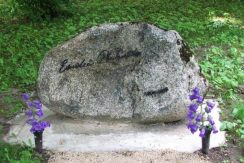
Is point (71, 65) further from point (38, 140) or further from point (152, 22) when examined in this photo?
point (152, 22)

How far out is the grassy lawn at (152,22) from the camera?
7.77 meters

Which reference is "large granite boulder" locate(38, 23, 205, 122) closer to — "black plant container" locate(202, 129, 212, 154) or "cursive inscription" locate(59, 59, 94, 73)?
"cursive inscription" locate(59, 59, 94, 73)

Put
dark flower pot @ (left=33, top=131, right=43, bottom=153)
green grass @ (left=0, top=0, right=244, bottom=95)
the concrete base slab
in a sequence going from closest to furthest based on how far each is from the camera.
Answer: dark flower pot @ (left=33, top=131, right=43, bottom=153)
the concrete base slab
green grass @ (left=0, top=0, right=244, bottom=95)

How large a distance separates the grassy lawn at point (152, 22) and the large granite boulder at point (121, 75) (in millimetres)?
1009

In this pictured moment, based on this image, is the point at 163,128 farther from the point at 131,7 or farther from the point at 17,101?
the point at 131,7

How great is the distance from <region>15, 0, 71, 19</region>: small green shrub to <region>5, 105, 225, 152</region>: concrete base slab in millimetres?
5132

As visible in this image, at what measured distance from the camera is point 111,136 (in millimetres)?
5844

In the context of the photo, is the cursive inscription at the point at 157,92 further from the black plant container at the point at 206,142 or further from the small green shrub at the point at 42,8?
the small green shrub at the point at 42,8

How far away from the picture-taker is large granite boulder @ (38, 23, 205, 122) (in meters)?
5.82

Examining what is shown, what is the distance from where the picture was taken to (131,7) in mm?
11930

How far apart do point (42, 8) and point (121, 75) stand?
5576 millimetres

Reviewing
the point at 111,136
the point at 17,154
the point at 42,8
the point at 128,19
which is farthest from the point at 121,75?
the point at 42,8

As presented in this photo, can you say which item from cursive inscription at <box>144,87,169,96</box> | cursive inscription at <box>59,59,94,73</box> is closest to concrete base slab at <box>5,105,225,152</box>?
cursive inscription at <box>144,87,169,96</box>
